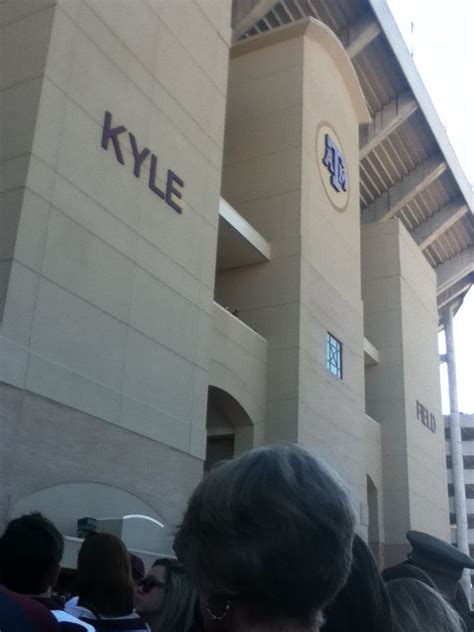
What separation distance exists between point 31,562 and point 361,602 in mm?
1296

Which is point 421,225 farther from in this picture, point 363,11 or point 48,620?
point 48,620

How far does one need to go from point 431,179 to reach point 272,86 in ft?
32.9

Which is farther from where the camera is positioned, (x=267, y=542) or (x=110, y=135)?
(x=110, y=135)

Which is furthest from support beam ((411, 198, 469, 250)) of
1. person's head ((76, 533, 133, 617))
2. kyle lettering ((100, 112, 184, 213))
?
person's head ((76, 533, 133, 617))

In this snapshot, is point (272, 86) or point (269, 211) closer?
point (269, 211)

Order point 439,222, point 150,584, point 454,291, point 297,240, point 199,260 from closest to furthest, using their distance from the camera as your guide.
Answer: point 150,584
point 199,260
point 297,240
point 439,222
point 454,291

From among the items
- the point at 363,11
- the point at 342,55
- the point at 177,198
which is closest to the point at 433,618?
the point at 177,198

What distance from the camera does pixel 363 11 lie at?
22.1 meters

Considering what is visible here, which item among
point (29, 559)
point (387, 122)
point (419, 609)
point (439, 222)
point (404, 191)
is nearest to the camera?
point (419, 609)

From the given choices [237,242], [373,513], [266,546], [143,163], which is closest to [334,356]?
[237,242]

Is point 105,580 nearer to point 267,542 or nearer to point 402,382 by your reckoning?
point 267,542

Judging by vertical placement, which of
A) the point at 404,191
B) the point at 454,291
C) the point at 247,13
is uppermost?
the point at 247,13

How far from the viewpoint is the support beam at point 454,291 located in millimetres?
34156

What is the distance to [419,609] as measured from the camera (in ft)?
6.07
